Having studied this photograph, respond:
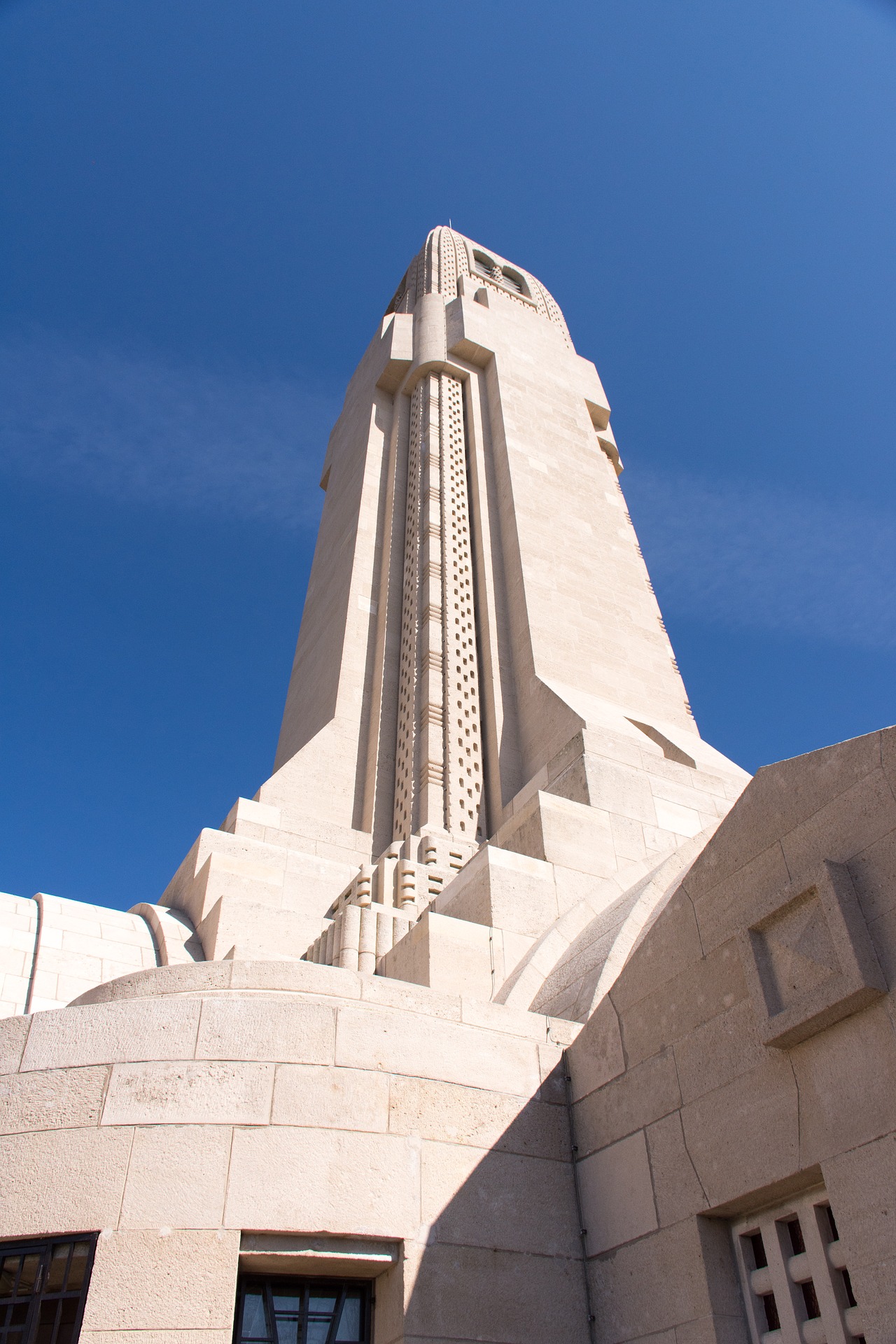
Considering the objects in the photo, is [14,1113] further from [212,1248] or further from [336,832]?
[336,832]

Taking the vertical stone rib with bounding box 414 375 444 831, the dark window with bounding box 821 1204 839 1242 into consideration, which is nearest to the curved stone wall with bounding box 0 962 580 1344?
the dark window with bounding box 821 1204 839 1242

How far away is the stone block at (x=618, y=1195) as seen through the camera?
4145mm

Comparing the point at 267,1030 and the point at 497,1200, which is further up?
the point at 267,1030

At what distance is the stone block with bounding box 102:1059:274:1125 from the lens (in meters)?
3.97

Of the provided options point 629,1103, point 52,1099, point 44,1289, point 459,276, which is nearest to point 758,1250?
point 629,1103

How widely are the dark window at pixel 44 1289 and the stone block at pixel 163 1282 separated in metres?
0.07

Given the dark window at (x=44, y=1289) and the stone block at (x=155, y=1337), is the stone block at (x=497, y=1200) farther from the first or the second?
the dark window at (x=44, y=1289)

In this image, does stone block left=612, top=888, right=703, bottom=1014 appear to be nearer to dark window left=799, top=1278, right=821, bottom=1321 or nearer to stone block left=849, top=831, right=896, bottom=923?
stone block left=849, top=831, right=896, bottom=923

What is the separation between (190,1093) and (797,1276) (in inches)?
92.0

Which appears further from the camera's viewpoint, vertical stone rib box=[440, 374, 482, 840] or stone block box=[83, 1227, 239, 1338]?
vertical stone rib box=[440, 374, 482, 840]

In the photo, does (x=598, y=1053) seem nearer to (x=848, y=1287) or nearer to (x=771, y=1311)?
(x=771, y=1311)

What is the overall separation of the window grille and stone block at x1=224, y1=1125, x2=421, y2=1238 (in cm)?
128

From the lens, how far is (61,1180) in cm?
381

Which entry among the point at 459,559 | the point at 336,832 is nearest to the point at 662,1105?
the point at 336,832
